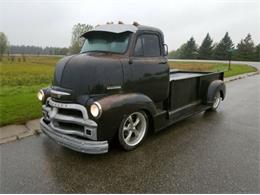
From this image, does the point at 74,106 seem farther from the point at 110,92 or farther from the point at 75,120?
the point at 110,92

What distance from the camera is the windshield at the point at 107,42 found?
3918 mm

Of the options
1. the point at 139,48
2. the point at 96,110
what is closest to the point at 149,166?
the point at 96,110

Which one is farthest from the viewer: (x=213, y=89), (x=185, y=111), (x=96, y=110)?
(x=213, y=89)

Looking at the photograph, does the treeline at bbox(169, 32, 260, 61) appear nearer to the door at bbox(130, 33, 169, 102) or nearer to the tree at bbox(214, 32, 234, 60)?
the tree at bbox(214, 32, 234, 60)

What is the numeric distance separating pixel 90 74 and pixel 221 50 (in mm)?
60651

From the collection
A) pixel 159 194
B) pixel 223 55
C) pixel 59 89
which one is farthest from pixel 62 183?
pixel 223 55

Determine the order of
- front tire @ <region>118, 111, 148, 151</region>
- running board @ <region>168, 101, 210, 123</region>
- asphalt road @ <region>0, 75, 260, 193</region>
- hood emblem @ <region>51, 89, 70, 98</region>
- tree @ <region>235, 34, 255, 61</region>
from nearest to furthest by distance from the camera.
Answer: asphalt road @ <region>0, 75, 260, 193</region>, hood emblem @ <region>51, 89, 70, 98</region>, front tire @ <region>118, 111, 148, 151</region>, running board @ <region>168, 101, 210, 123</region>, tree @ <region>235, 34, 255, 61</region>

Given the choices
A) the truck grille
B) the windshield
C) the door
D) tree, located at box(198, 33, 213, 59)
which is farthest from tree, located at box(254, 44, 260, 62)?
the truck grille

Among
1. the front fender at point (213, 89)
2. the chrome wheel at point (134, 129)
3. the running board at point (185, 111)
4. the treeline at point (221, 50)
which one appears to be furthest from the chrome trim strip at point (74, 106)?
the treeline at point (221, 50)

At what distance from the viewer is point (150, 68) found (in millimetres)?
4168

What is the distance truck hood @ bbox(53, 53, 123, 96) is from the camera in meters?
3.46

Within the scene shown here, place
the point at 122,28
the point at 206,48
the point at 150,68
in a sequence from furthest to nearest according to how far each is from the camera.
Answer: the point at 206,48 → the point at 150,68 → the point at 122,28

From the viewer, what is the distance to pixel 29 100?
22.2 ft

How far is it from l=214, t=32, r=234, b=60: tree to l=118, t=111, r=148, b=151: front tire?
186ft
